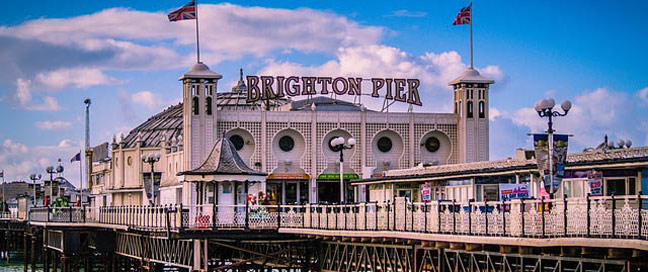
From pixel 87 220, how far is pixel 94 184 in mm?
56632

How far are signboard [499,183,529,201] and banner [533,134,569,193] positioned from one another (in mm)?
8279

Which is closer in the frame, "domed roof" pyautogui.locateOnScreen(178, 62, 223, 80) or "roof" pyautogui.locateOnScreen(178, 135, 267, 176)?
"roof" pyautogui.locateOnScreen(178, 135, 267, 176)

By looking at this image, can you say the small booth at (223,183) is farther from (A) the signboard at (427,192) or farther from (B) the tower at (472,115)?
(B) the tower at (472,115)

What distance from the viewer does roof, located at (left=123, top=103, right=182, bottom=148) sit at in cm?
11452

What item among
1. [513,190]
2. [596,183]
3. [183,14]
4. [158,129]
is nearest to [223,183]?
[513,190]

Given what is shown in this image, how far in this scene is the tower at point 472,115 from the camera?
8394 centimetres

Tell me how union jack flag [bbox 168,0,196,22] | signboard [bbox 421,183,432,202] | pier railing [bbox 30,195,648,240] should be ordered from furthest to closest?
union jack flag [bbox 168,0,196,22] → signboard [bbox 421,183,432,202] → pier railing [bbox 30,195,648,240]

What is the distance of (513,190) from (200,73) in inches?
1574

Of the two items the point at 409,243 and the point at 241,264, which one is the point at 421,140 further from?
the point at 409,243

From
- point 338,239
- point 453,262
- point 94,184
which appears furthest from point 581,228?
point 94,184

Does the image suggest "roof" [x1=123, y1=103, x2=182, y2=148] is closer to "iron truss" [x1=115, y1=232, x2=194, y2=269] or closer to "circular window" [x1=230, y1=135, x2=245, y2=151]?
"circular window" [x1=230, y1=135, x2=245, y2=151]

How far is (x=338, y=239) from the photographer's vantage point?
1837 inches

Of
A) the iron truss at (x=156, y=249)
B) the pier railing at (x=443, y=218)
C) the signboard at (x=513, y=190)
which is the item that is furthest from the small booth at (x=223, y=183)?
→ the signboard at (x=513, y=190)

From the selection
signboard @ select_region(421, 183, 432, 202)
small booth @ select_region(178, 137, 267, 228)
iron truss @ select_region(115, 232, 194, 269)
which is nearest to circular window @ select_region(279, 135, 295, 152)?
iron truss @ select_region(115, 232, 194, 269)
